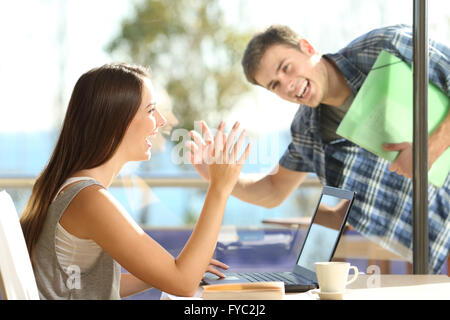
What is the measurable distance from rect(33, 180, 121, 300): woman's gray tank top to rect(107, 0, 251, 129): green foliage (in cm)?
88

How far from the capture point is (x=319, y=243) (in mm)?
1778

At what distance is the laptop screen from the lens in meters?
1.67

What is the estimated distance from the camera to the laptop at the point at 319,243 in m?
1.65

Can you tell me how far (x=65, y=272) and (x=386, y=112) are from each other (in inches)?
54.9

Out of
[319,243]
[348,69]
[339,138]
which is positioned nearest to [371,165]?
[339,138]

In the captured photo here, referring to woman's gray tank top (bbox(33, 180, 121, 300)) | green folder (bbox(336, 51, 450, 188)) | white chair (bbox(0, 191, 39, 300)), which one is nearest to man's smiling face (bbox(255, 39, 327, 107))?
green folder (bbox(336, 51, 450, 188))

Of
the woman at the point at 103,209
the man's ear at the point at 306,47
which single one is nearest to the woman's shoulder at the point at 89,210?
the woman at the point at 103,209

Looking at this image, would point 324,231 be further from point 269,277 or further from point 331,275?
point 331,275

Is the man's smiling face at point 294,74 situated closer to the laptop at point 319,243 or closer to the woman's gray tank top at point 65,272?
the laptop at point 319,243

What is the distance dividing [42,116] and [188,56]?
0.55 meters

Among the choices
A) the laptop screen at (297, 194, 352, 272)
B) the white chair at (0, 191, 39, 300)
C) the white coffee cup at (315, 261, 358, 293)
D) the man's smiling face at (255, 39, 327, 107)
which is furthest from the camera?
the man's smiling face at (255, 39, 327, 107)

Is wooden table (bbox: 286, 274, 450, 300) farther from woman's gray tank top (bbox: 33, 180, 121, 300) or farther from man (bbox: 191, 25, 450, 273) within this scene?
man (bbox: 191, 25, 450, 273)
